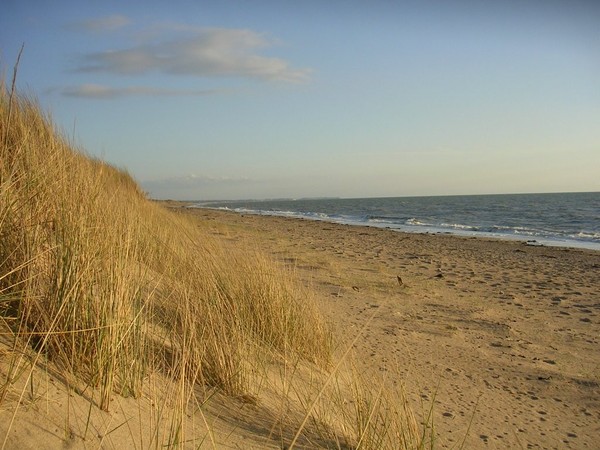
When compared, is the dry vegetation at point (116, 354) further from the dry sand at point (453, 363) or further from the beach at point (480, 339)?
the beach at point (480, 339)

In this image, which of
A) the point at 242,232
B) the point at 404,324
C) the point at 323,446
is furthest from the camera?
the point at 242,232

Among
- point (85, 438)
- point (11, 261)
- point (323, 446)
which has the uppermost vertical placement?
point (11, 261)

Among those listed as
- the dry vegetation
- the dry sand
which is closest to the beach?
the dry sand

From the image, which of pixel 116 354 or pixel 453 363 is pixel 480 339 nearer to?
pixel 453 363

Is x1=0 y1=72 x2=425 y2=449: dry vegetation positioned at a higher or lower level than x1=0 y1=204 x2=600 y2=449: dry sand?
higher

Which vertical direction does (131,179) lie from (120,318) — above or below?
above

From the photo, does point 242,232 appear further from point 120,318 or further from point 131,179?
point 120,318

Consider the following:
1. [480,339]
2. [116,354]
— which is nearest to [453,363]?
[480,339]

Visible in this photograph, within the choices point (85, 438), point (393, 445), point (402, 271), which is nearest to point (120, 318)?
point (85, 438)

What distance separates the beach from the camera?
3.50 meters

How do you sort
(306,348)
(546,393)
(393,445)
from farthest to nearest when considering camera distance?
(546,393) → (306,348) → (393,445)

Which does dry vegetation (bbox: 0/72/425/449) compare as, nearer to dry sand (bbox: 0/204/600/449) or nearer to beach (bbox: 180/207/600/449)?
dry sand (bbox: 0/204/600/449)

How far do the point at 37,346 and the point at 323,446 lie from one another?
4.83 feet

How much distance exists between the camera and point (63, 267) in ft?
7.76
